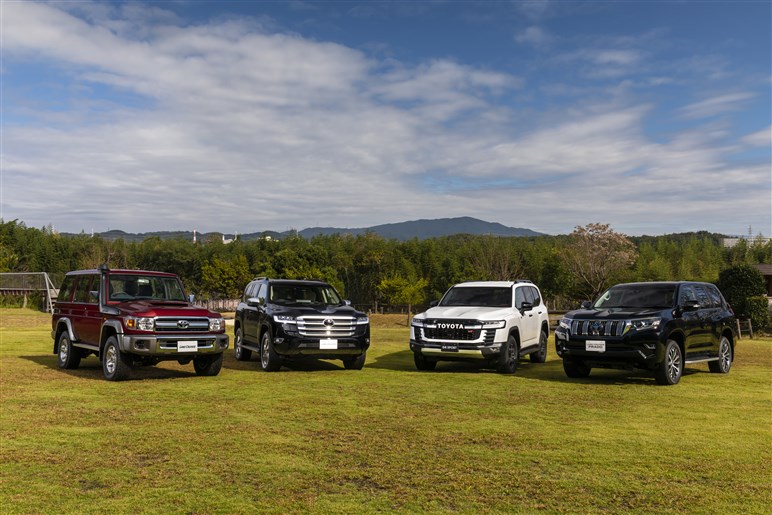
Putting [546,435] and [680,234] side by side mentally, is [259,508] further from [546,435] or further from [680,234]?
[680,234]

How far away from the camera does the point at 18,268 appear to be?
316 ft

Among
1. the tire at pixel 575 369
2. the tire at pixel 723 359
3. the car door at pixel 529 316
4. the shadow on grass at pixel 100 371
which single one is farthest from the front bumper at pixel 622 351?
the shadow on grass at pixel 100 371

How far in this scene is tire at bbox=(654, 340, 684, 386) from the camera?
12.0 meters

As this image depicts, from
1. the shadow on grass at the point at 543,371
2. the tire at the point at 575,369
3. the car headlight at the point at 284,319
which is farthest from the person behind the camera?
the car headlight at the point at 284,319

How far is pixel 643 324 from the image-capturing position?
11992 millimetres

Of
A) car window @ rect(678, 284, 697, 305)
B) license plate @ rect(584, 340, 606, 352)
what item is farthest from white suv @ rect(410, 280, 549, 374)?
car window @ rect(678, 284, 697, 305)

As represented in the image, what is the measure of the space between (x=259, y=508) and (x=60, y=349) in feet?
36.7

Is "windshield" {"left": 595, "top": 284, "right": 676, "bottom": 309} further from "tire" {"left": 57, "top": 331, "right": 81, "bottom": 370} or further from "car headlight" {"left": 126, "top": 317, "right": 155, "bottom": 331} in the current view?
"tire" {"left": 57, "top": 331, "right": 81, "bottom": 370}

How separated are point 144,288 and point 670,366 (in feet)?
33.7

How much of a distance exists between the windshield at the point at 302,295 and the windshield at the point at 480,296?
260 centimetres

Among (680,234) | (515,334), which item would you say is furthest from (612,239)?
(680,234)

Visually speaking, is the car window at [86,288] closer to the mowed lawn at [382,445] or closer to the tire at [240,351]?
the mowed lawn at [382,445]

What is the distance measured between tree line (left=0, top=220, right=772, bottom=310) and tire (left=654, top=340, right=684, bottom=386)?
52201 mm

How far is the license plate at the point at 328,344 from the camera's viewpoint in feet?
45.0
